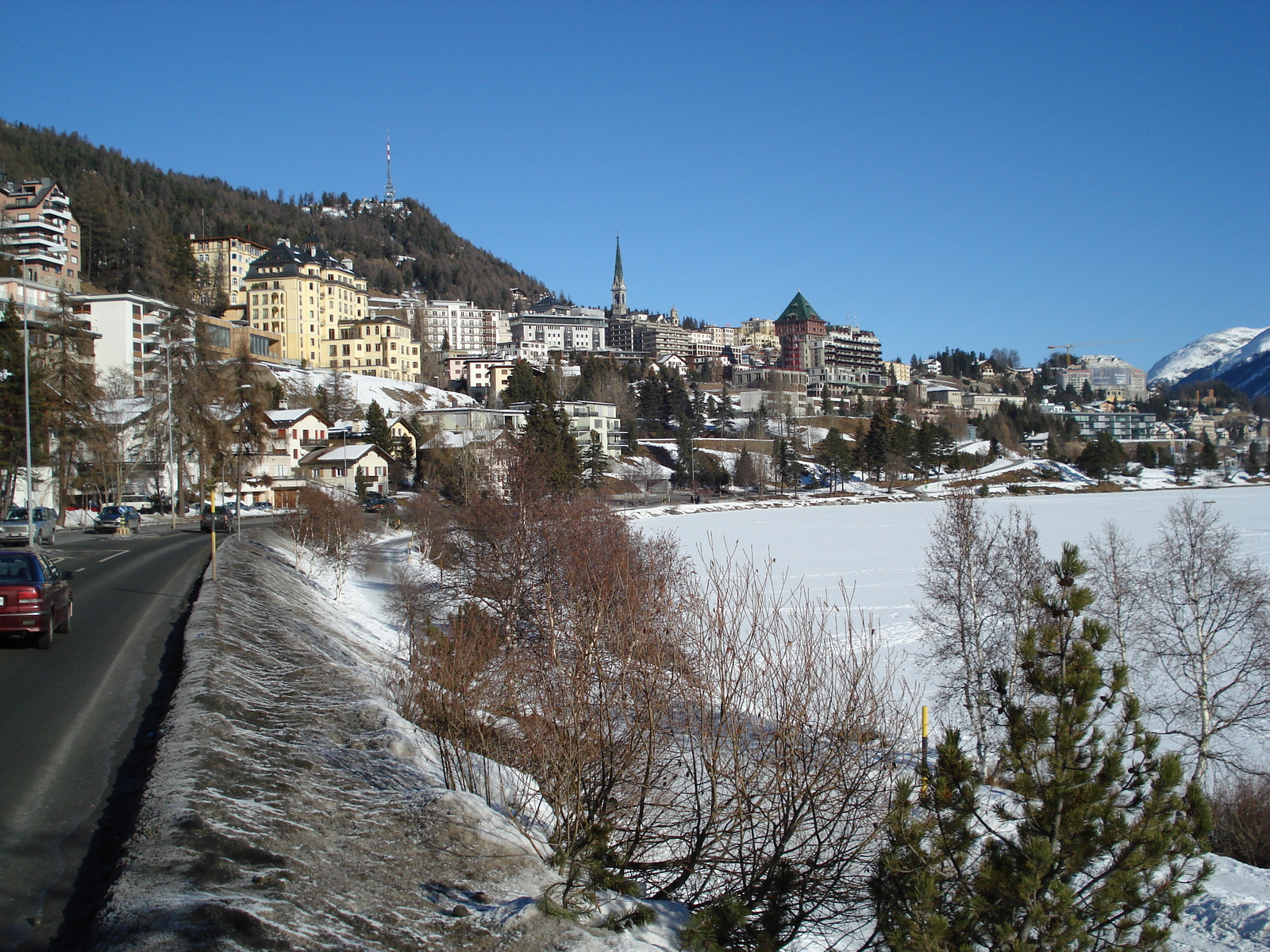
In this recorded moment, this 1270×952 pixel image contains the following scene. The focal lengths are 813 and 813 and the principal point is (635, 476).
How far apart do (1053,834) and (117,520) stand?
4558 cm

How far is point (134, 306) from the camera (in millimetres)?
79938

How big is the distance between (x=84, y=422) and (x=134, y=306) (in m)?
44.4

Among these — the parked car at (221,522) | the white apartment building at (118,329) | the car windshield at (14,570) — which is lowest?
the parked car at (221,522)

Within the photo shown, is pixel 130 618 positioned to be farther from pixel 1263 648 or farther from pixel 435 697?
pixel 1263 648

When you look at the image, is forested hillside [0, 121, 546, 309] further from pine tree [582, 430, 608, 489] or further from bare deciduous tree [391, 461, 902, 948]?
bare deciduous tree [391, 461, 902, 948]

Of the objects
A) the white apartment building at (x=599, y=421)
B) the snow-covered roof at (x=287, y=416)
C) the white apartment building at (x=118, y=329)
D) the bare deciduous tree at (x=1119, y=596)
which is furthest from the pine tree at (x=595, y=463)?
the bare deciduous tree at (x=1119, y=596)

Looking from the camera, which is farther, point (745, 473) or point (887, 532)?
point (745, 473)

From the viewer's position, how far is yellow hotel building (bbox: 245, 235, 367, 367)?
133875 mm

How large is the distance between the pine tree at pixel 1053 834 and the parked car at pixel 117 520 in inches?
1728

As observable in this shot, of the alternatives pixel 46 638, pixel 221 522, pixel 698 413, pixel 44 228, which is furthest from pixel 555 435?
pixel 44 228

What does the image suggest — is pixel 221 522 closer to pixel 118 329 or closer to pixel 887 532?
pixel 887 532

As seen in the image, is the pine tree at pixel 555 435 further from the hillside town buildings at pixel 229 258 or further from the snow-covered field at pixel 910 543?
the hillside town buildings at pixel 229 258

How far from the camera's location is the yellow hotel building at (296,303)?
133875 millimetres

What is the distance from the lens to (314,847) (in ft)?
21.3
